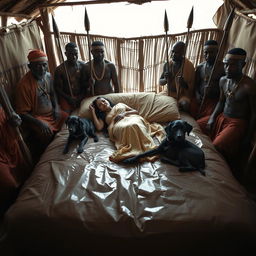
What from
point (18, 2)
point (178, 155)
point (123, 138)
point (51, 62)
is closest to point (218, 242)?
point (178, 155)

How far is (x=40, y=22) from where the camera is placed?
10.3 ft

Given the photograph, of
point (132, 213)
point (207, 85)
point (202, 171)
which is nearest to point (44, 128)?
point (132, 213)

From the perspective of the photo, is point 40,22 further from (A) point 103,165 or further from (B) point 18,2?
(A) point 103,165

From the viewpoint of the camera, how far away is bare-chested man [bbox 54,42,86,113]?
2892 mm

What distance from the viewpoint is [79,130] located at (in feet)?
7.47

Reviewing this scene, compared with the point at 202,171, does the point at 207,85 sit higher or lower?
higher

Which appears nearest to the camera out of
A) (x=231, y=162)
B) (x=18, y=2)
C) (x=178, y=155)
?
(x=178, y=155)

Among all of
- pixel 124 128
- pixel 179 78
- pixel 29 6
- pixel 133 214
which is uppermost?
pixel 29 6

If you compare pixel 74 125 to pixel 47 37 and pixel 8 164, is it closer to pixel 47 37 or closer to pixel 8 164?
pixel 8 164

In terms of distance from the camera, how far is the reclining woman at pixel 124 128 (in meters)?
2.04

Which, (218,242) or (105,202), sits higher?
(105,202)

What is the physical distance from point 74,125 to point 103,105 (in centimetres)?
53

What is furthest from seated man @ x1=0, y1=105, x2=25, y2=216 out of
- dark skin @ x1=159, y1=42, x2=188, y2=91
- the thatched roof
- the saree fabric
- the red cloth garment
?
dark skin @ x1=159, y1=42, x2=188, y2=91

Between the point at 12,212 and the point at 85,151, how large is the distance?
802 millimetres
